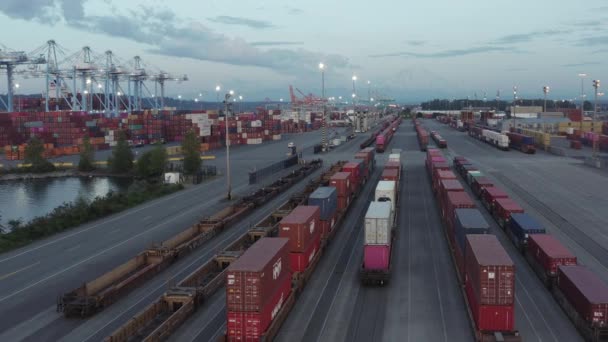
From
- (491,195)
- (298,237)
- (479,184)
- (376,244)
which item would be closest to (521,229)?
(376,244)

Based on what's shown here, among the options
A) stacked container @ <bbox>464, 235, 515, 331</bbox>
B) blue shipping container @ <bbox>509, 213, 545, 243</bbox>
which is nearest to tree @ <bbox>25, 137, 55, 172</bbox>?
blue shipping container @ <bbox>509, 213, 545, 243</bbox>

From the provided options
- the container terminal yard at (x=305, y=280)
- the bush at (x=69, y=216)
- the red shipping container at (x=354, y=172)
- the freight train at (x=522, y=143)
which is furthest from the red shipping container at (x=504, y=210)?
the freight train at (x=522, y=143)

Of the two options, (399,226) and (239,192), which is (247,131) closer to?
(239,192)

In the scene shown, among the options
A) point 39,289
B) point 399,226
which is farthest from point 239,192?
point 39,289

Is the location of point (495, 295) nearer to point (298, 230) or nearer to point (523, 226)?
point (298, 230)

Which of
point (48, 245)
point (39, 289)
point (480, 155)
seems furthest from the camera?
point (480, 155)

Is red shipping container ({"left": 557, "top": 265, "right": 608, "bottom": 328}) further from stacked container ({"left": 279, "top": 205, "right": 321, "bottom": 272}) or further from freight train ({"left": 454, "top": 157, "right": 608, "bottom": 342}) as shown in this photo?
stacked container ({"left": 279, "top": 205, "right": 321, "bottom": 272})

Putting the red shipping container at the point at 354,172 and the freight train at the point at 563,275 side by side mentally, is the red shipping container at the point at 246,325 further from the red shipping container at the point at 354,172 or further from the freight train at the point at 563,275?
the red shipping container at the point at 354,172
